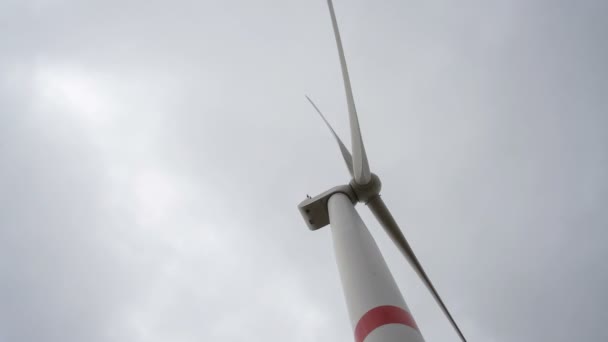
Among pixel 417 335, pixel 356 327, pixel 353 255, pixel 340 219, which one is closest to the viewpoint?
pixel 417 335

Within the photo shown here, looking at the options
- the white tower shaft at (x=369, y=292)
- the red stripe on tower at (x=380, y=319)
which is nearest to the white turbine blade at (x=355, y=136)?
the white tower shaft at (x=369, y=292)

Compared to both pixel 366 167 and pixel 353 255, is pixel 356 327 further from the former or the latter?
pixel 366 167

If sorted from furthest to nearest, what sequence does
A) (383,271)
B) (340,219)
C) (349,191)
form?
(349,191), (340,219), (383,271)

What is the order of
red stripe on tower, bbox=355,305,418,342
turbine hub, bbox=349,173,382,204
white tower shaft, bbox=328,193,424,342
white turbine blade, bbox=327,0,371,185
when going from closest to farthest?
white tower shaft, bbox=328,193,424,342, red stripe on tower, bbox=355,305,418,342, white turbine blade, bbox=327,0,371,185, turbine hub, bbox=349,173,382,204

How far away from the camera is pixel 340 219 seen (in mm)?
10336

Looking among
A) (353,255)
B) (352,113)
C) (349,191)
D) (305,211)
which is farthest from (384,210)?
(353,255)

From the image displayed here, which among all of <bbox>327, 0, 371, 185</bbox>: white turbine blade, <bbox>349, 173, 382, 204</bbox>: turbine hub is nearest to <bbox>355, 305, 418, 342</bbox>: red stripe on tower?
<bbox>327, 0, 371, 185</bbox>: white turbine blade

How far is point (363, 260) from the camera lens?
25.5ft

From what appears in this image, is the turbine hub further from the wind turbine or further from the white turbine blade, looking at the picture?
the white turbine blade

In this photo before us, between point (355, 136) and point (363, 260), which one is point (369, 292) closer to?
point (363, 260)

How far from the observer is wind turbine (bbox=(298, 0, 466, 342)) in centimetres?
596

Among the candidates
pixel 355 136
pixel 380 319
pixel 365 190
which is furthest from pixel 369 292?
pixel 365 190

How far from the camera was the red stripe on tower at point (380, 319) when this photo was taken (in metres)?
5.94

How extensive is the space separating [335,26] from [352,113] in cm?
334
